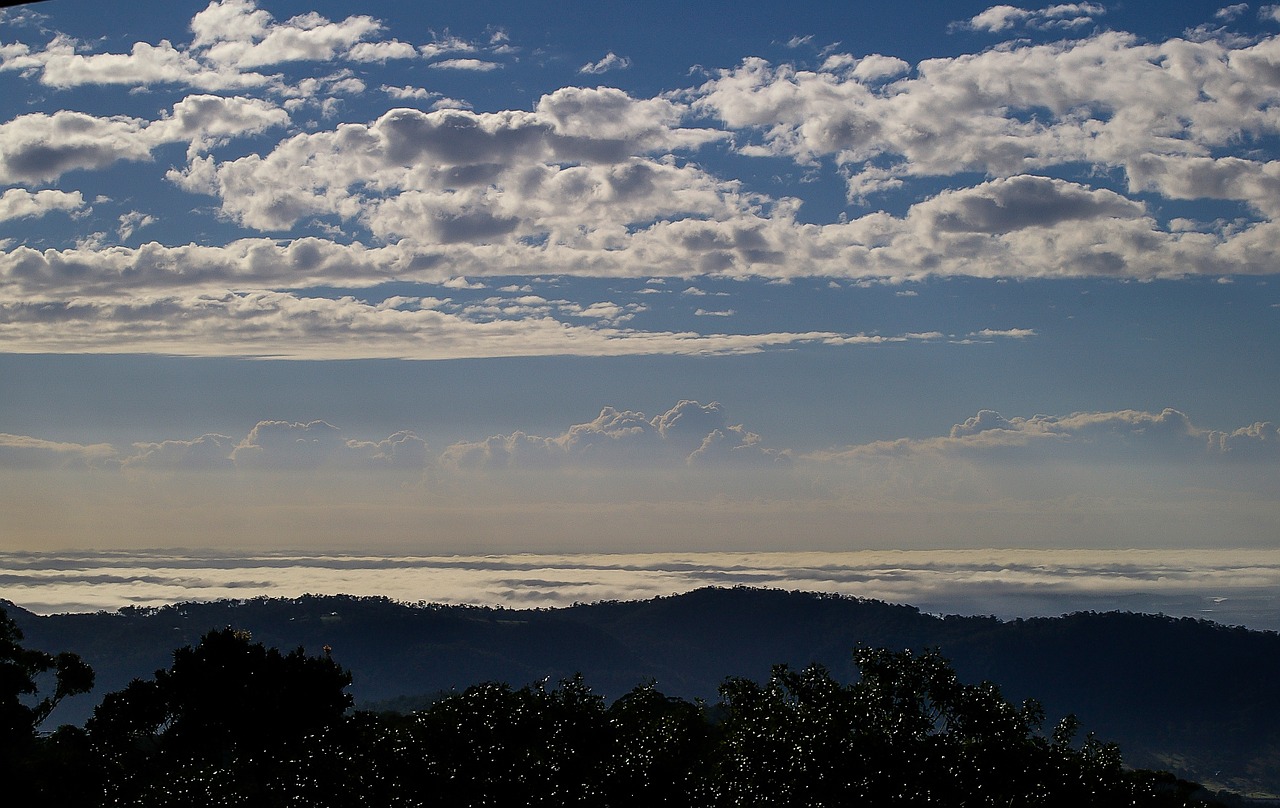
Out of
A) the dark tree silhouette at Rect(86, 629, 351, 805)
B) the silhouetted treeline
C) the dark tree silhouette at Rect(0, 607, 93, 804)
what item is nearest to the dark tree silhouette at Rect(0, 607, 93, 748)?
the dark tree silhouette at Rect(0, 607, 93, 804)

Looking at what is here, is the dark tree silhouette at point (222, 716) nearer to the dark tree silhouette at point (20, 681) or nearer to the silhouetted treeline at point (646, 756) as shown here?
the silhouetted treeline at point (646, 756)

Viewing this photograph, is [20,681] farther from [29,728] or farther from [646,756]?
[646,756]

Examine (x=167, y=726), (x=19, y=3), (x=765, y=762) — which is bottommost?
(x=167, y=726)

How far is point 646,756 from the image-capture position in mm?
67500

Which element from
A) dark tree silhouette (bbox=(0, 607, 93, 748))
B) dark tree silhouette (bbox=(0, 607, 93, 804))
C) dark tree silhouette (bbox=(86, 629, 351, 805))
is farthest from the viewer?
dark tree silhouette (bbox=(86, 629, 351, 805))

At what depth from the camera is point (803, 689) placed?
74688 mm

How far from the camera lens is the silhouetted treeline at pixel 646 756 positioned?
61.7 metres

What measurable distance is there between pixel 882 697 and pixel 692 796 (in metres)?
13.7

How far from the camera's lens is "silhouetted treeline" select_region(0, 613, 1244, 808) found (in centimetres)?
6172

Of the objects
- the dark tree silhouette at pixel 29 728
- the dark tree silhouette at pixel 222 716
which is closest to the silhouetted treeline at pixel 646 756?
the dark tree silhouette at pixel 29 728

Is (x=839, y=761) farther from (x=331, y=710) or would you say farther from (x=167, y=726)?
(x=167, y=726)

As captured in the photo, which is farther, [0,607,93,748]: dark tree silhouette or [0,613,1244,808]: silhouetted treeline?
[0,607,93,748]: dark tree silhouette

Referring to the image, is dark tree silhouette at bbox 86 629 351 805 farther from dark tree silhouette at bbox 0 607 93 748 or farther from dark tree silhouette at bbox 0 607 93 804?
dark tree silhouette at bbox 0 607 93 748

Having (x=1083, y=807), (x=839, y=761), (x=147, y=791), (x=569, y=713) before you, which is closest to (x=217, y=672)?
(x=147, y=791)
